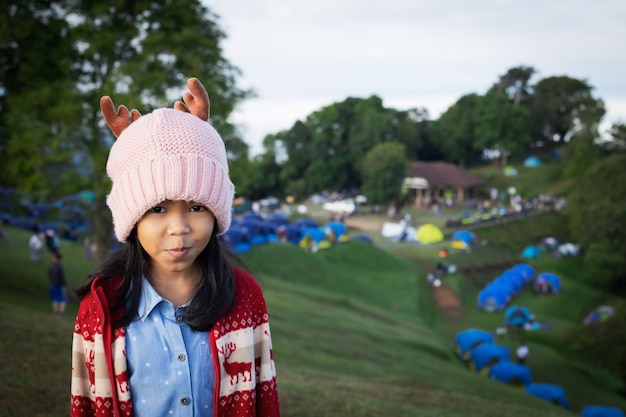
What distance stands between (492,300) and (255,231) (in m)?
10.6

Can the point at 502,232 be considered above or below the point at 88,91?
below

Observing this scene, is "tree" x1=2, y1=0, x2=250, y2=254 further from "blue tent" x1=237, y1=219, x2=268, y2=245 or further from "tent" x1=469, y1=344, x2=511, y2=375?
"blue tent" x1=237, y1=219, x2=268, y2=245

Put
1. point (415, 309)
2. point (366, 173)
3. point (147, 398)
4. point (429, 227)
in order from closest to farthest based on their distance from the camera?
point (147, 398)
point (415, 309)
point (429, 227)
point (366, 173)

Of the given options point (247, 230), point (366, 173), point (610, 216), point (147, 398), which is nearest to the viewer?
point (147, 398)

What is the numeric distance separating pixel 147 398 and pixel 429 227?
34.4 m

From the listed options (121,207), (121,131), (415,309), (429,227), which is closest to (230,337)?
(121,207)

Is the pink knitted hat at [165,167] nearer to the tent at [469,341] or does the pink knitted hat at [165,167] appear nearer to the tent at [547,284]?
the tent at [469,341]

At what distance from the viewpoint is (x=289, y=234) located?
3225 centimetres


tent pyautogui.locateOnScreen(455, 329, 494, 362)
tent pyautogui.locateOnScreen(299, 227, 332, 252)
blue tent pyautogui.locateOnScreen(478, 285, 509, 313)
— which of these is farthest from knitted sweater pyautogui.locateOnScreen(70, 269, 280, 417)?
tent pyautogui.locateOnScreen(299, 227, 332, 252)

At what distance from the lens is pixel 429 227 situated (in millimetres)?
35844

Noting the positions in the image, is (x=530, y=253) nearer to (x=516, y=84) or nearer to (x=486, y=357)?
(x=486, y=357)

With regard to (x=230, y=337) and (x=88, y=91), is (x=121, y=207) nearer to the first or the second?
(x=230, y=337)

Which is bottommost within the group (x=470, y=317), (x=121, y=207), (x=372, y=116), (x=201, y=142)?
(x=470, y=317)

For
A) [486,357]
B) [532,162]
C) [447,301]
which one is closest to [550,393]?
[486,357]
